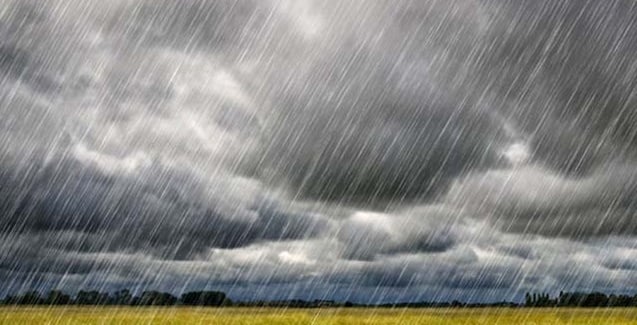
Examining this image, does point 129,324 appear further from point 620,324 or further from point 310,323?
point 620,324

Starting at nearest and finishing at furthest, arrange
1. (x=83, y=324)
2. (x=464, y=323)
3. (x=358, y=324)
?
(x=83, y=324), (x=358, y=324), (x=464, y=323)

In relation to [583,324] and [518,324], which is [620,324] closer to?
[583,324]

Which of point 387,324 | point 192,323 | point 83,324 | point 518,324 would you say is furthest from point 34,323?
point 518,324

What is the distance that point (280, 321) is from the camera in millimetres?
52938

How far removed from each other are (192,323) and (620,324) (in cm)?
2806

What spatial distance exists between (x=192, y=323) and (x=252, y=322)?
388 cm

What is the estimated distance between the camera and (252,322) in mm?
51250

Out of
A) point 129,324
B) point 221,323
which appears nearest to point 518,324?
point 221,323

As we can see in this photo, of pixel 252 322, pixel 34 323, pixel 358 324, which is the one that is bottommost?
pixel 34 323

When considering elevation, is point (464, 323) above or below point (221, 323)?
above

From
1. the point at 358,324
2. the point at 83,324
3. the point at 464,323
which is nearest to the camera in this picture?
the point at 83,324

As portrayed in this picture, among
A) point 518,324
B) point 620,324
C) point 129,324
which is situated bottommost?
point 129,324

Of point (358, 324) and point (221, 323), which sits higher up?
point (358, 324)

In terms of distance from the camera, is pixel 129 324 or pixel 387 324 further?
pixel 387 324
